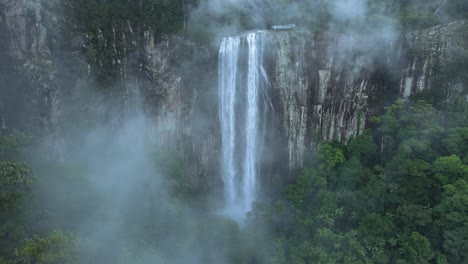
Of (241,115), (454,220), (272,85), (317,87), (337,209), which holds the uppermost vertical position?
(272,85)

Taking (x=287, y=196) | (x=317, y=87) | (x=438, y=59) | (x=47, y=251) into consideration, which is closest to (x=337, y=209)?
(x=287, y=196)

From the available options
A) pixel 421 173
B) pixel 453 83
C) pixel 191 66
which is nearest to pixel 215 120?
pixel 191 66

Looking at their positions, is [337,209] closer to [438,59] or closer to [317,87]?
[317,87]

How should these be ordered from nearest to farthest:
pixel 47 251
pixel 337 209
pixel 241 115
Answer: pixel 47 251 → pixel 337 209 → pixel 241 115

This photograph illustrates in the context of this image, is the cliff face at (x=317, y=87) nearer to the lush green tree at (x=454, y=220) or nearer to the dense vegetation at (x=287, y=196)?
the dense vegetation at (x=287, y=196)

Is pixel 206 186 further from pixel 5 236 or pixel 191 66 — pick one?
pixel 5 236

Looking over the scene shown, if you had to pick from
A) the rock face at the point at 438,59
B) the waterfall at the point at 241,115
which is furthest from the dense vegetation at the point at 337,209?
the waterfall at the point at 241,115

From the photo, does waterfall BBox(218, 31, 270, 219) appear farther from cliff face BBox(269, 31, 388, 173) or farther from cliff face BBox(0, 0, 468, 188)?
cliff face BBox(269, 31, 388, 173)
